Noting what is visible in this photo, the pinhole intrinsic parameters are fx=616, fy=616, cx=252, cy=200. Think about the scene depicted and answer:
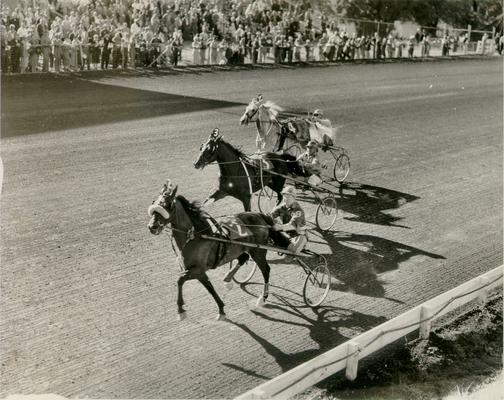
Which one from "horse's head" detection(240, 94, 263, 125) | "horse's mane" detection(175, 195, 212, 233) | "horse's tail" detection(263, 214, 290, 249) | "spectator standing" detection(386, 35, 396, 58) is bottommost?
"horse's tail" detection(263, 214, 290, 249)

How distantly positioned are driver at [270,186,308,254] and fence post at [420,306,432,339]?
179 centimetres

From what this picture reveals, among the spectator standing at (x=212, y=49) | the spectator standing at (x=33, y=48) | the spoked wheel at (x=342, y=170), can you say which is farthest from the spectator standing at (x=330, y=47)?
the spoked wheel at (x=342, y=170)

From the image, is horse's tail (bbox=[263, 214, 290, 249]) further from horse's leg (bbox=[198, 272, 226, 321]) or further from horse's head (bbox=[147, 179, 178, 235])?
horse's head (bbox=[147, 179, 178, 235])

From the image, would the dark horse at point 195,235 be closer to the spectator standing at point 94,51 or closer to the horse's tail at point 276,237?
the horse's tail at point 276,237

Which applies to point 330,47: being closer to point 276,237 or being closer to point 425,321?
point 276,237

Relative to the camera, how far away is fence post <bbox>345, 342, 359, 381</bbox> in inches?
268

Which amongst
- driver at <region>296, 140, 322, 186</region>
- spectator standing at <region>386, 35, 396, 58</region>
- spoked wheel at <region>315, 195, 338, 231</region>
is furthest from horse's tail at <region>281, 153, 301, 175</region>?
spectator standing at <region>386, 35, 396, 58</region>

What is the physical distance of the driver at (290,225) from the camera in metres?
8.34

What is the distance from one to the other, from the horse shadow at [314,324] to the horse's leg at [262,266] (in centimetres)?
15

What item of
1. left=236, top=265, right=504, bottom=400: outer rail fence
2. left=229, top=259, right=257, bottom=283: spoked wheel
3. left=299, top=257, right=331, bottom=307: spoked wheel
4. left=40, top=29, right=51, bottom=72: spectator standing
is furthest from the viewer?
left=40, top=29, right=51, bottom=72: spectator standing

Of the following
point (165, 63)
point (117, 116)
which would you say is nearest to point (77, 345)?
point (117, 116)

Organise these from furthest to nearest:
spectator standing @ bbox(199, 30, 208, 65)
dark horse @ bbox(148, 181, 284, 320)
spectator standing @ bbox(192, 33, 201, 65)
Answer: spectator standing @ bbox(199, 30, 208, 65) → spectator standing @ bbox(192, 33, 201, 65) → dark horse @ bbox(148, 181, 284, 320)

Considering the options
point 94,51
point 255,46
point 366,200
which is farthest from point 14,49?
point 366,200

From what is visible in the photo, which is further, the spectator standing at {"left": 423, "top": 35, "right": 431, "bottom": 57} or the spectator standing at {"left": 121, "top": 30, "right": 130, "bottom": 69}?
the spectator standing at {"left": 423, "top": 35, "right": 431, "bottom": 57}
